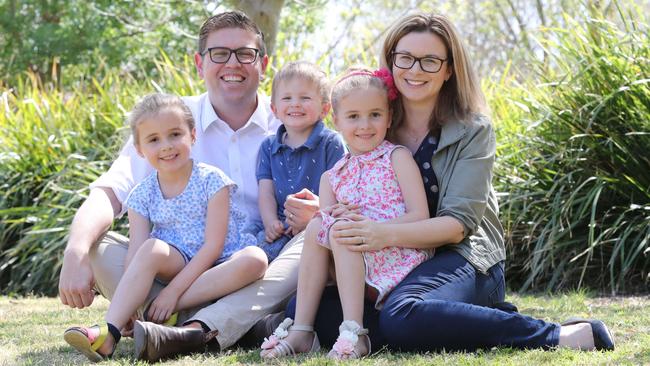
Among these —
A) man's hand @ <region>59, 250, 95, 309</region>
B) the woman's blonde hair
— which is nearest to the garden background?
the woman's blonde hair

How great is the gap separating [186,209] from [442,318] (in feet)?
3.97

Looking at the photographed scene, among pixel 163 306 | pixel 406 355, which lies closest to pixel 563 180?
pixel 406 355

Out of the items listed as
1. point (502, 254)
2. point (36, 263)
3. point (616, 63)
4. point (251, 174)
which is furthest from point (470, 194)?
point (36, 263)

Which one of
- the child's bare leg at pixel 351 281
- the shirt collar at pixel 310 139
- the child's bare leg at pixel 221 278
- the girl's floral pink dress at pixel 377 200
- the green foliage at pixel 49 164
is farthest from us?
the green foliage at pixel 49 164

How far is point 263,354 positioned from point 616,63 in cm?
330

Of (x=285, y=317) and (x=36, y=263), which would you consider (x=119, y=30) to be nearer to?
(x=36, y=263)

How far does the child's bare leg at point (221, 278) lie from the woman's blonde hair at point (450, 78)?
776 mm

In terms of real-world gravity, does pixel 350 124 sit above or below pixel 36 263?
above

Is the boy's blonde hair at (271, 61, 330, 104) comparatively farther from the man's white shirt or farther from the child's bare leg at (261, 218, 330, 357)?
the child's bare leg at (261, 218, 330, 357)

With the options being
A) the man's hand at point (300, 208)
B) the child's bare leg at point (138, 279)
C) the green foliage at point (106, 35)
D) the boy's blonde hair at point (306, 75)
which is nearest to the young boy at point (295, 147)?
the boy's blonde hair at point (306, 75)

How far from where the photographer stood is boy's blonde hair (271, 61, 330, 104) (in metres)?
4.03

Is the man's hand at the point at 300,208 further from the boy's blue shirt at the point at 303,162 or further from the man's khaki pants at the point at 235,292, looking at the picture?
the boy's blue shirt at the point at 303,162

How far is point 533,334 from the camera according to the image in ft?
10.4

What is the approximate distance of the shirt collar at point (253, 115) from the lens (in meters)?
4.27
